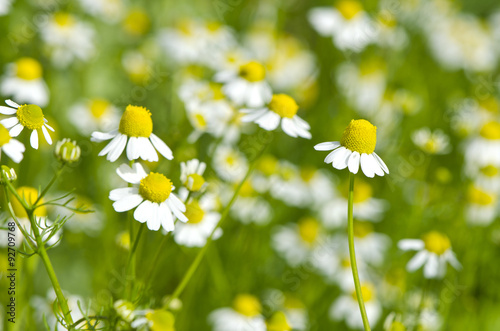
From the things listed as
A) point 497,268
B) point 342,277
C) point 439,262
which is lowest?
point 497,268

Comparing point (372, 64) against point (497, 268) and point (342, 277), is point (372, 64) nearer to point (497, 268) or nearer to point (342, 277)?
point (497, 268)

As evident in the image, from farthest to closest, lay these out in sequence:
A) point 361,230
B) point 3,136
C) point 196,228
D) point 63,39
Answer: point 63,39 → point 361,230 → point 196,228 → point 3,136

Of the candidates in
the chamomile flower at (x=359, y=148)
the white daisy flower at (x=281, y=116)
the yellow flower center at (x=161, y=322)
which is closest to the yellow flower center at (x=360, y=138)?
the chamomile flower at (x=359, y=148)

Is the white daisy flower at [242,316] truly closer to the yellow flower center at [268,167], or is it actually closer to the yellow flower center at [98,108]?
the yellow flower center at [268,167]

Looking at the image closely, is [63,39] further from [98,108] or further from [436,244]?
A: [436,244]

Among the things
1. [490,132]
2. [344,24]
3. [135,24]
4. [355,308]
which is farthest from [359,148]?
[135,24]

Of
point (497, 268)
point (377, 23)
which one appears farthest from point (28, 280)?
point (377, 23)
